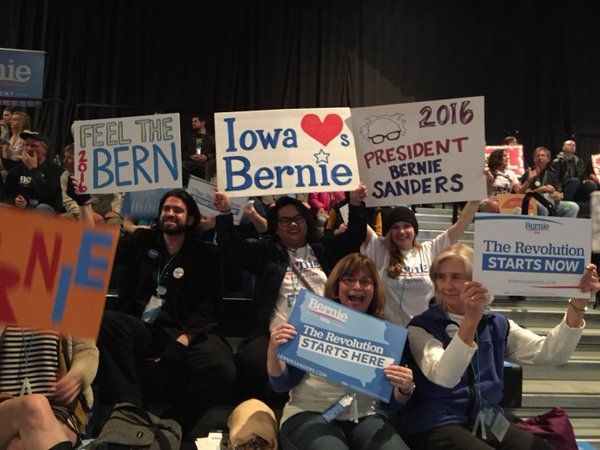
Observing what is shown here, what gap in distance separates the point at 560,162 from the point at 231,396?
22.2 ft

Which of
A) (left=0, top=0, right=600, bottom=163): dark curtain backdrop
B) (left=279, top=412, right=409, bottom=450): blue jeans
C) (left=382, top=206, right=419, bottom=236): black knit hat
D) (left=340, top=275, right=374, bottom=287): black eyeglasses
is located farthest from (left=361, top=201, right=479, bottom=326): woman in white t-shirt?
(left=0, top=0, right=600, bottom=163): dark curtain backdrop

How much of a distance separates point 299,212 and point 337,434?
1.43m

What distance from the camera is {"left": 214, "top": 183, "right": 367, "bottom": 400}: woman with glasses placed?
364 cm

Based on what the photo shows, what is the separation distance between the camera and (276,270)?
145 inches

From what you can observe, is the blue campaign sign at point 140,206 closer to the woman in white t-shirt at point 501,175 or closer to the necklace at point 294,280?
the necklace at point 294,280

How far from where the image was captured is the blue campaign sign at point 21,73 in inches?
349

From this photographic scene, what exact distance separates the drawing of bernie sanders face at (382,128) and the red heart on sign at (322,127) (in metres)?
0.17

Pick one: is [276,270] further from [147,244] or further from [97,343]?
[97,343]

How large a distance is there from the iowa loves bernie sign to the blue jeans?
1.48 m

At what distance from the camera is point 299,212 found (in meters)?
3.82

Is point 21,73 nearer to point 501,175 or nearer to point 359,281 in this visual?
point 501,175

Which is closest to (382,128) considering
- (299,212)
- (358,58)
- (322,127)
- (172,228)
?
(322,127)

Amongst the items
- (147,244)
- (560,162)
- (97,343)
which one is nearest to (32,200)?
(147,244)

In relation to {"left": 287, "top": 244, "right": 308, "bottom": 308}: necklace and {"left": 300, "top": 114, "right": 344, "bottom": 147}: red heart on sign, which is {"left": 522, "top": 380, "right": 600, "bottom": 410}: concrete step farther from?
{"left": 300, "top": 114, "right": 344, "bottom": 147}: red heart on sign
